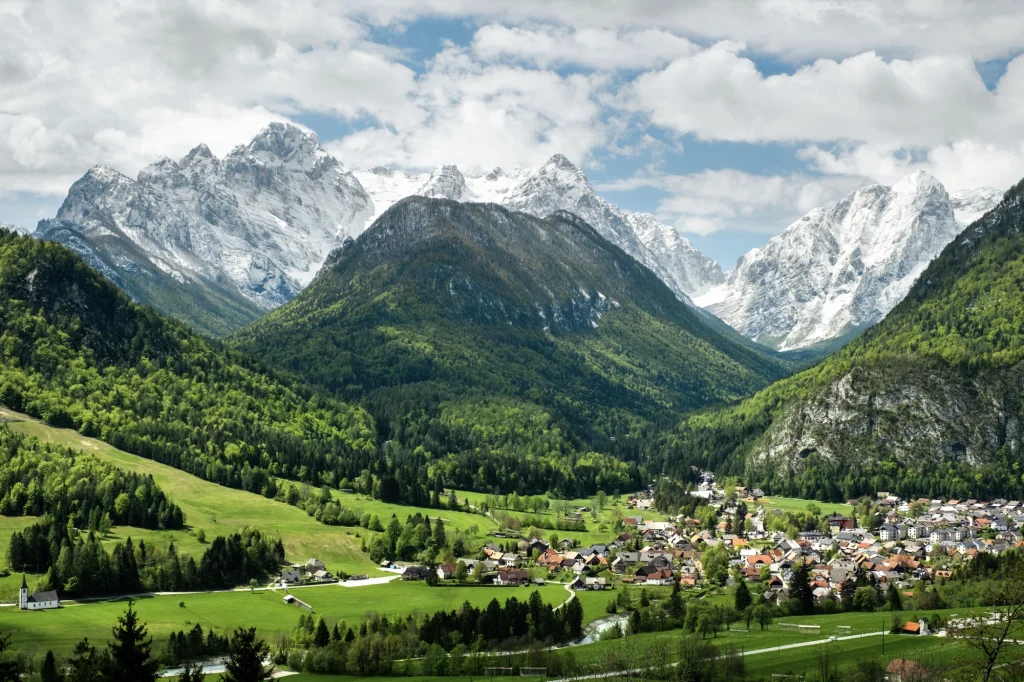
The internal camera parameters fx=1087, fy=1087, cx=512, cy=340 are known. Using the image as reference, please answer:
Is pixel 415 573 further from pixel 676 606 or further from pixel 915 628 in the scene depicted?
pixel 915 628

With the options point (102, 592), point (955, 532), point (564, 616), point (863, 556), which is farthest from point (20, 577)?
point (955, 532)

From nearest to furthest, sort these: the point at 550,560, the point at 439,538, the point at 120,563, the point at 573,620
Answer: the point at 573,620 < the point at 120,563 < the point at 550,560 < the point at 439,538

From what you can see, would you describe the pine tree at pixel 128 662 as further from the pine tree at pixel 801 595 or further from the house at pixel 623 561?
the house at pixel 623 561

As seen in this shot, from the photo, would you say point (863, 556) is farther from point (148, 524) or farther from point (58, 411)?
point (58, 411)

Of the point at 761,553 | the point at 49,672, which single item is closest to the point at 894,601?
the point at 761,553

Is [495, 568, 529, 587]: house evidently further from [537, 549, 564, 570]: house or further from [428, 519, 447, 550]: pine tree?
[428, 519, 447, 550]: pine tree

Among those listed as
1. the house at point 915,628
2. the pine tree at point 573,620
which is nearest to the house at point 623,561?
the pine tree at point 573,620
